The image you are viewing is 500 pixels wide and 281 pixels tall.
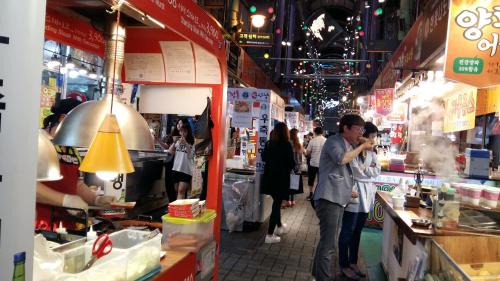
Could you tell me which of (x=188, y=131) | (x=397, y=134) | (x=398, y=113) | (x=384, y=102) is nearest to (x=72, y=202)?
(x=188, y=131)

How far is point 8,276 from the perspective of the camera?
1.21 meters

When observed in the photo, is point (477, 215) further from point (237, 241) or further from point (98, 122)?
point (237, 241)

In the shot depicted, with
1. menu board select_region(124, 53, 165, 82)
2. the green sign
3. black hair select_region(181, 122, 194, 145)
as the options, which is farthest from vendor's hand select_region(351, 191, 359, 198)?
black hair select_region(181, 122, 194, 145)

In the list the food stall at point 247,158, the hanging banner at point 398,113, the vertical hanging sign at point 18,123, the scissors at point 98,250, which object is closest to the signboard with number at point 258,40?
the food stall at point 247,158

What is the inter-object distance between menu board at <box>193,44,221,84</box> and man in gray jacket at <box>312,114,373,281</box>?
4.89 feet

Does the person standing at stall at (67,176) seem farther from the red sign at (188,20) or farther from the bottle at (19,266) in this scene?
the bottle at (19,266)

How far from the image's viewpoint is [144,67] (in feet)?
14.2

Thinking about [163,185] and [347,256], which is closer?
[347,256]

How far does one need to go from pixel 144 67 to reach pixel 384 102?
25.4 ft

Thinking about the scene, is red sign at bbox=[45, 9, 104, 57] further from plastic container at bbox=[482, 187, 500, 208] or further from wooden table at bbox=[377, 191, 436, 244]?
plastic container at bbox=[482, 187, 500, 208]

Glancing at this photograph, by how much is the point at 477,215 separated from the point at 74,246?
127 inches

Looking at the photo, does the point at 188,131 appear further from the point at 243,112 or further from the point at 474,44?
the point at 474,44

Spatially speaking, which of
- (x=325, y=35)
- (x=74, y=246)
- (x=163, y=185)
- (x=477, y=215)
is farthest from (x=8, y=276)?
(x=325, y=35)

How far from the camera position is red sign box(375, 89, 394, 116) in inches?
414
